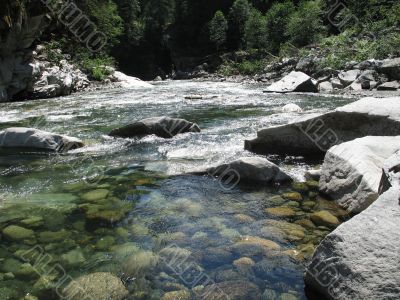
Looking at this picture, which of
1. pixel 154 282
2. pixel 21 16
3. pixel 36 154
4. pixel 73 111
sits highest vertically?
pixel 21 16

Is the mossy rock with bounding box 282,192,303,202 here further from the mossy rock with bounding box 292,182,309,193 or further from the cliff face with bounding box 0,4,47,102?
the cliff face with bounding box 0,4,47,102

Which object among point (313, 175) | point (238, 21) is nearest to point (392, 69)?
point (313, 175)

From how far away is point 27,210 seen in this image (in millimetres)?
4574

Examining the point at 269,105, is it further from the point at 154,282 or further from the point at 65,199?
the point at 154,282

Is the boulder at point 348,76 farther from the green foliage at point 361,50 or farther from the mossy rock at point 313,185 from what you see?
the mossy rock at point 313,185

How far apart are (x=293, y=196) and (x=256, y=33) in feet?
130

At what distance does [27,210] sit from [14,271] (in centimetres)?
138

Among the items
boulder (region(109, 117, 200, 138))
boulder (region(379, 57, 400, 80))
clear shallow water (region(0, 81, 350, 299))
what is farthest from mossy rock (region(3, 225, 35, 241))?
boulder (region(379, 57, 400, 80))

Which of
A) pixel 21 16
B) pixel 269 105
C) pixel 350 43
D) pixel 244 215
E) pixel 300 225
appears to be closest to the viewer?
pixel 300 225

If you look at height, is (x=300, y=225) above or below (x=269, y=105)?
above

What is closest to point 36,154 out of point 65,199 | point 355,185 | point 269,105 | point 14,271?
point 65,199

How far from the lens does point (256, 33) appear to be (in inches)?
1645

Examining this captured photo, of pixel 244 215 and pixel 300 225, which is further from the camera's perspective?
pixel 244 215

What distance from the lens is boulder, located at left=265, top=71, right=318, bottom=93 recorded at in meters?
17.2
